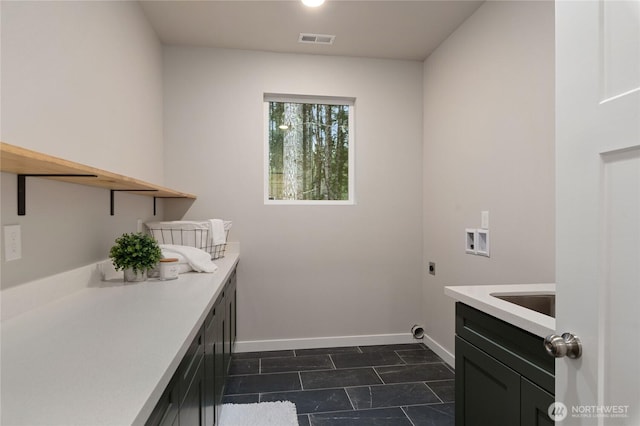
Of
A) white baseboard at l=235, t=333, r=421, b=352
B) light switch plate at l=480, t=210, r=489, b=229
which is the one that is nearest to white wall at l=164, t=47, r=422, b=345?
white baseboard at l=235, t=333, r=421, b=352

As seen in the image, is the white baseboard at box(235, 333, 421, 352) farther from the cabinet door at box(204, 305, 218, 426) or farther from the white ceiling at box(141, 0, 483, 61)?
the white ceiling at box(141, 0, 483, 61)

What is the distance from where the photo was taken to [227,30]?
2.81m

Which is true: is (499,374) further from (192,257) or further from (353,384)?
(192,257)

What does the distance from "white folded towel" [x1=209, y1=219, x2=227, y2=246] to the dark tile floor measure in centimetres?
98

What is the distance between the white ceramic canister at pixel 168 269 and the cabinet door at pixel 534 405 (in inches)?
64.6

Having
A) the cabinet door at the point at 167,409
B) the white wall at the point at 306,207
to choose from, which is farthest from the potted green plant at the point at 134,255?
the white wall at the point at 306,207

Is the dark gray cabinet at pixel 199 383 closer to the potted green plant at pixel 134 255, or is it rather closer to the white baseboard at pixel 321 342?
the potted green plant at pixel 134 255

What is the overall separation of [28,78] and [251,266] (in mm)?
2140

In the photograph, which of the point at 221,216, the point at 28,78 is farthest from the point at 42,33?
the point at 221,216

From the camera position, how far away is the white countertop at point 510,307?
106cm

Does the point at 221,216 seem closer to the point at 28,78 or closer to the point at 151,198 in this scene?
the point at 151,198

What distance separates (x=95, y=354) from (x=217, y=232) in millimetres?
1781

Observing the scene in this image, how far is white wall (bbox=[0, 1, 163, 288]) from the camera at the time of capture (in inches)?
49.6

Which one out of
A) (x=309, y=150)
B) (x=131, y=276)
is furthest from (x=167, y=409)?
(x=309, y=150)
